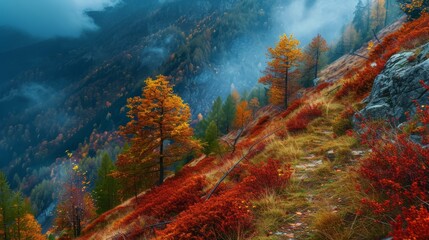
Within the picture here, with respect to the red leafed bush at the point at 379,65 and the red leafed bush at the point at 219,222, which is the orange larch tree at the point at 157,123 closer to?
the red leafed bush at the point at 379,65

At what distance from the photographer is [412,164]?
3.51 metres

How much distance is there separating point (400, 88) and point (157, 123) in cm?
1609

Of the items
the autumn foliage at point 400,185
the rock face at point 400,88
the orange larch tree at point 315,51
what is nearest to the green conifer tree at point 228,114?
the orange larch tree at point 315,51

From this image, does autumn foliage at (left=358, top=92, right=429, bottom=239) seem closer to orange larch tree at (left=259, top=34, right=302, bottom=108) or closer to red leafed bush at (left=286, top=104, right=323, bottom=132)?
red leafed bush at (left=286, top=104, right=323, bottom=132)

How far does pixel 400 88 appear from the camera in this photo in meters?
7.26

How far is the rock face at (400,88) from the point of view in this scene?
652 centimetres

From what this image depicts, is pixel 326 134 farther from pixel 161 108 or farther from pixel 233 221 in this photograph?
pixel 161 108

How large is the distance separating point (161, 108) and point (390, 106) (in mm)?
15895

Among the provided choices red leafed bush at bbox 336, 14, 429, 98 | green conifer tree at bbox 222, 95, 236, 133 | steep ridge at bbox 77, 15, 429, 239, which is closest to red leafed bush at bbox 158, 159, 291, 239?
steep ridge at bbox 77, 15, 429, 239

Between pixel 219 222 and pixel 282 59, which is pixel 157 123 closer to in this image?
Result: pixel 219 222

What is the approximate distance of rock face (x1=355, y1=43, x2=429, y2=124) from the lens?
21.4 feet

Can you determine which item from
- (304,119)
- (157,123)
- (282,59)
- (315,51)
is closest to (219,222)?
(304,119)

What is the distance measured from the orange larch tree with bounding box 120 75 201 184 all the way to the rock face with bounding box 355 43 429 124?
14314 mm

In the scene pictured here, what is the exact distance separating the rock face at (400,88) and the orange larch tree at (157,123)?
14314 millimetres
